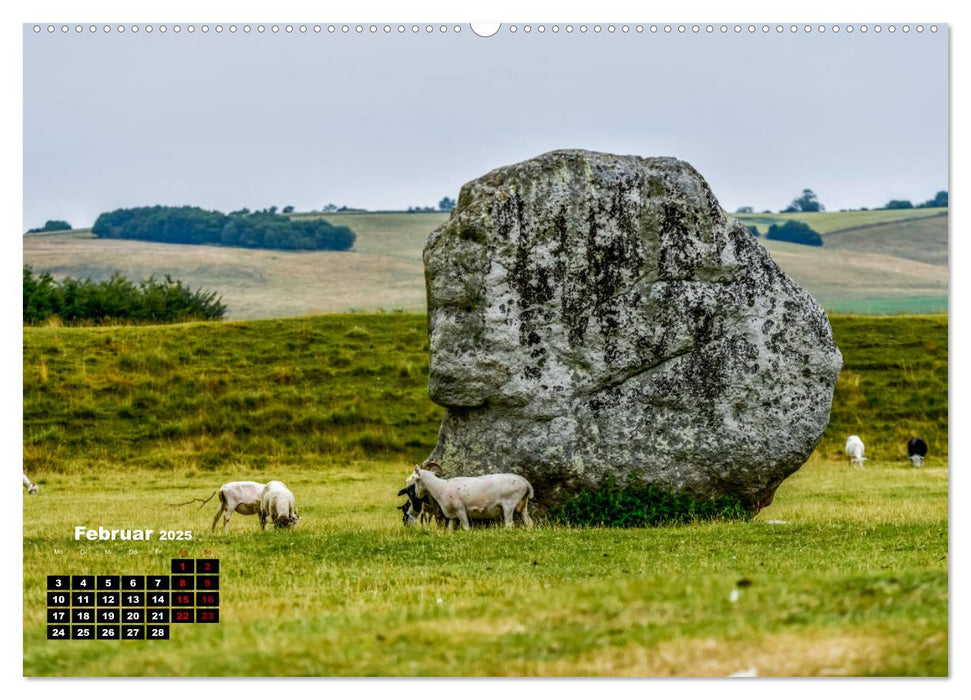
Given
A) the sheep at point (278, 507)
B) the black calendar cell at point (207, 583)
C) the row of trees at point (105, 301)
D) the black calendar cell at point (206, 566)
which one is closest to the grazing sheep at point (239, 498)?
the sheep at point (278, 507)

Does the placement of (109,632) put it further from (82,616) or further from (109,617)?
(82,616)

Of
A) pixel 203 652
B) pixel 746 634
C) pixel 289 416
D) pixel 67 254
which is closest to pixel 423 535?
pixel 203 652

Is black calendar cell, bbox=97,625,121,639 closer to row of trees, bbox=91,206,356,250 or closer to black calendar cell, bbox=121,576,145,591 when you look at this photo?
black calendar cell, bbox=121,576,145,591

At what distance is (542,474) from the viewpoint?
19469mm

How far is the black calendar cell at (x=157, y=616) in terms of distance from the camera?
12109mm

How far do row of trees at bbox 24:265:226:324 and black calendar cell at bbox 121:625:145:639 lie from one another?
119 feet

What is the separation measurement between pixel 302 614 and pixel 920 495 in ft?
56.4

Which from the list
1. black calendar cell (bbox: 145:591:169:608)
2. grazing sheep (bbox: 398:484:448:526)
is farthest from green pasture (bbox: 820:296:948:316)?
black calendar cell (bbox: 145:591:169:608)

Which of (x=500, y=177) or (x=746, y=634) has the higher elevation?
(x=500, y=177)

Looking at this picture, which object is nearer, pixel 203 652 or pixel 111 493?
pixel 203 652

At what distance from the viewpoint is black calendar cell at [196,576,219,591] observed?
42.0 ft

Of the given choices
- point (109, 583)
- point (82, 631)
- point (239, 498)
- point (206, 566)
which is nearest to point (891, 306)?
point (239, 498)

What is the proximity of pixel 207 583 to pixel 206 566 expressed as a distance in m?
0.45

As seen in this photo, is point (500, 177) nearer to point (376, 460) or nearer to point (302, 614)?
point (302, 614)
